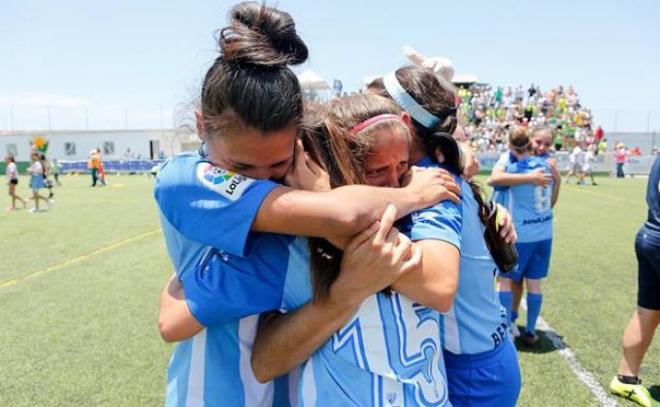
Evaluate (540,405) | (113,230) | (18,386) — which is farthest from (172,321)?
(113,230)

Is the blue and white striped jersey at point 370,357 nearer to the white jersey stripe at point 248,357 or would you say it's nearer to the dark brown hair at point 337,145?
the dark brown hair at point 337,145

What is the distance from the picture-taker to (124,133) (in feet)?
145

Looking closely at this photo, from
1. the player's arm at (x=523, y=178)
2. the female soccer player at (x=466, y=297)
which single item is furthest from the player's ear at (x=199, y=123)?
the player's arm at (x=523, y=178)

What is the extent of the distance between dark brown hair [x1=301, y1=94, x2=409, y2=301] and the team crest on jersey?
7.9 inches

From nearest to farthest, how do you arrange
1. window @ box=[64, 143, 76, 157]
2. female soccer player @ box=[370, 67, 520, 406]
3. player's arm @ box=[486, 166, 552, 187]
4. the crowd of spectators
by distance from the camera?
female soccer player @ box=[370, 67, 520, 406], player's arm @ box=[486, 166, 552, 187], the crowd of spectators, window @ box=[64, 143, 76, 157]

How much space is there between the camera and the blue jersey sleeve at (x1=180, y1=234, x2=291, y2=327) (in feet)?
4.03

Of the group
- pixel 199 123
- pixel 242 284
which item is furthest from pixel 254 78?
pixel 242 284

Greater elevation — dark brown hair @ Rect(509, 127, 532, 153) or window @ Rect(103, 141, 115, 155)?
dark brown hair @ Rect(509, 127, 532, 153)

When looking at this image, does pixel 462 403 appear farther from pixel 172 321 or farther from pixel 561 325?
pixel 561 325

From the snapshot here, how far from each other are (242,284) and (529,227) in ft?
14.1

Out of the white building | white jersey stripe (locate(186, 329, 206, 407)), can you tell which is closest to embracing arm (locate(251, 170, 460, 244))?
white jersey stripe (locate(186, 329, 206, 407))

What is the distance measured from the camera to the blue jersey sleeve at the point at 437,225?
1329 mm

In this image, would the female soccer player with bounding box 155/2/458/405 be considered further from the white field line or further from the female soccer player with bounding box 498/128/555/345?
the female soccer player with bounding box 498/128/555/345

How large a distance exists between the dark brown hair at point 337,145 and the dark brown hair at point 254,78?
0.25 ft
